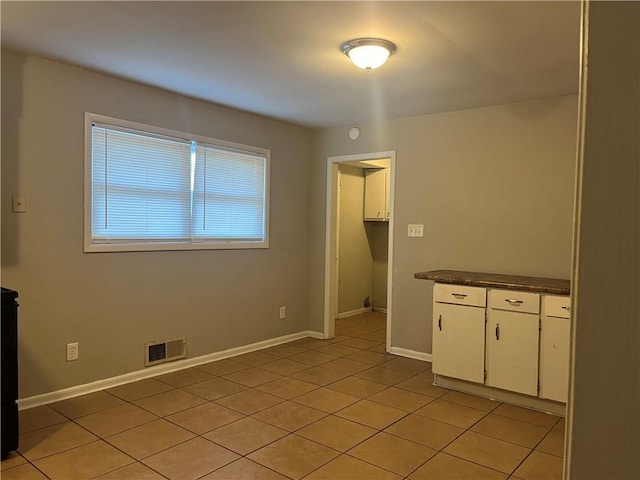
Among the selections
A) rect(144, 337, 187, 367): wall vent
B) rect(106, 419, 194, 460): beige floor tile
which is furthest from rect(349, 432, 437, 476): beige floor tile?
rect(144, 337, 187, 367): wall vent

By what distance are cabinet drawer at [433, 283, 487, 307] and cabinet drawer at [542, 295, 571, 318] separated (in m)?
0.43

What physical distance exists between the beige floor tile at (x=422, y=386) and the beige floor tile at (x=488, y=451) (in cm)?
74

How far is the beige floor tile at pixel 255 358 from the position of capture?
4332 millimetres

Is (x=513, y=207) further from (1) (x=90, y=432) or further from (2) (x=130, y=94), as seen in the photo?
(1) (x=90, y=432)

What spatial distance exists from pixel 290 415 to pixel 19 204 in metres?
2.28

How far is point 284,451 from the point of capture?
261cm

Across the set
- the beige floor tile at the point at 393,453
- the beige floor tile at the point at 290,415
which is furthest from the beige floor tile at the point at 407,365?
the beige floor tile at the point at 393,453

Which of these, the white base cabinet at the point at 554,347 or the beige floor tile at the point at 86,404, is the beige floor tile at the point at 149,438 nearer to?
the beige floor tile at the point at 86,404

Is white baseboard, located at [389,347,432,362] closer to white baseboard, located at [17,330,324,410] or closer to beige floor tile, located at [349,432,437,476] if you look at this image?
white baseboard, located at [17,330,324,410]

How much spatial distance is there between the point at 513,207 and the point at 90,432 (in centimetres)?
357

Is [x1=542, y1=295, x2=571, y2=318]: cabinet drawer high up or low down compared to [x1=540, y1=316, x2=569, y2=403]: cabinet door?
up

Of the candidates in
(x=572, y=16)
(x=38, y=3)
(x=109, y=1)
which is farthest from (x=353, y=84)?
(x=38, y=3)

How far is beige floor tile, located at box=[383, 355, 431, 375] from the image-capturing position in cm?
420

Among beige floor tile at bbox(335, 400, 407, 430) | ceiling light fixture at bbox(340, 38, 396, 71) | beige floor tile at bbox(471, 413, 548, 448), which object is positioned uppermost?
ceiling light fixture at bbox(340, 38, 396, 71)
